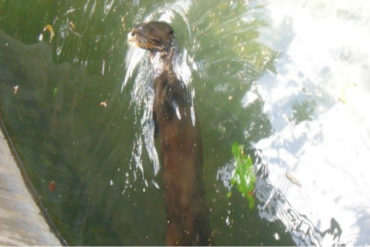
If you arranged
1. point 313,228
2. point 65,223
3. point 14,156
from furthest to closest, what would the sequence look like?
1. point 14,156
2. point 65,223
3. point 313,228

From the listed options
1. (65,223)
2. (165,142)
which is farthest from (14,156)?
(165,142)

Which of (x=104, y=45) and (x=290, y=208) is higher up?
(x=104, y=45)

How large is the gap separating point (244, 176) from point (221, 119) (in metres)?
0.44

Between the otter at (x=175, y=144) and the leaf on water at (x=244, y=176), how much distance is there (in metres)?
0.26

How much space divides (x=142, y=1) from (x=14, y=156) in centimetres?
152

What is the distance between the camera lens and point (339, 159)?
10.7 ft

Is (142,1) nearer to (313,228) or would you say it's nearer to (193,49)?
(193,49)

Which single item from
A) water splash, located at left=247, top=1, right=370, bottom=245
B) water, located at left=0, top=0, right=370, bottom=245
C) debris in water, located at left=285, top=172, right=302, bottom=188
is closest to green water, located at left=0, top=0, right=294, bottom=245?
water, located at left=0, top=0, right=370, bottom=245

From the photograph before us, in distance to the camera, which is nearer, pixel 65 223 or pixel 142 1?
pixel 65 223

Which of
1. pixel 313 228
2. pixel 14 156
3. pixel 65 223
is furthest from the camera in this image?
pixel 14 156

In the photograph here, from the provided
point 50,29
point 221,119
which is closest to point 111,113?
point 221,119

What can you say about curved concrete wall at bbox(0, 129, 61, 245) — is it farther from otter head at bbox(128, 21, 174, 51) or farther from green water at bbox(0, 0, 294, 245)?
otter head at bbox(128, 21, 174, 51)

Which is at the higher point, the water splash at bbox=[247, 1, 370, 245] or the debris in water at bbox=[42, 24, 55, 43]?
the debris in water at bbox=[42, 24, 55, 43]

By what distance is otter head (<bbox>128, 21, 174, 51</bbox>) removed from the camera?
341 centimetres
